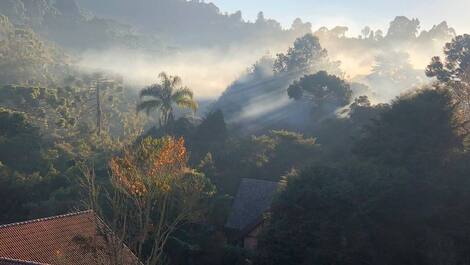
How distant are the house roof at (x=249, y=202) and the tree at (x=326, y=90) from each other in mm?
19799

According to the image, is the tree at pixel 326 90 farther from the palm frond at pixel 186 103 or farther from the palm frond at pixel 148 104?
the palm frond at pixel 148 104

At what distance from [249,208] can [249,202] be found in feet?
1.33

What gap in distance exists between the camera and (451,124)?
19.7 m

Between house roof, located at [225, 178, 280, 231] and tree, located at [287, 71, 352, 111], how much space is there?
1980 cm

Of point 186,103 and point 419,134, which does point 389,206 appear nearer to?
point 419,134

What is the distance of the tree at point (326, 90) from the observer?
44.6 metres

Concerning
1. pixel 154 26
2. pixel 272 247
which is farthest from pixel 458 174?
pixel 154 26

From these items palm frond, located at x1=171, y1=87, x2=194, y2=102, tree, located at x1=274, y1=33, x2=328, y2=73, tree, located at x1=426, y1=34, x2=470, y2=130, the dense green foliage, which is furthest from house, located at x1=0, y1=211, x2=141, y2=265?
tree, located at x1=274, y1=33, x2=328, y2=73

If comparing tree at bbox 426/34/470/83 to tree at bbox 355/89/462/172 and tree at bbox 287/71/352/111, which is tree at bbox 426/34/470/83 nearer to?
tree at bbox 287/71/352/111

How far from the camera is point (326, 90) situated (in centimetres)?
4500

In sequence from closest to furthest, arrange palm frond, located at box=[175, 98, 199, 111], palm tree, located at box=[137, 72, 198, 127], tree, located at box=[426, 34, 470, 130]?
palm frond, located at box=[175, 98, 199, 111] < palm tree, located at box=[137, 72, 198, 127] < tree, located at box=[426, 34, 470, 130]

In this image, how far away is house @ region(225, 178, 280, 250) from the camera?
23.1 meters

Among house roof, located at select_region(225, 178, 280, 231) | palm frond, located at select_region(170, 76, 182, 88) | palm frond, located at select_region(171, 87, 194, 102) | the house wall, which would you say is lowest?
the house wall

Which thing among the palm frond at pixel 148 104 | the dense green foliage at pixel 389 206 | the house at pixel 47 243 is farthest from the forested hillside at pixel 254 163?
the house at pixel 47 243
